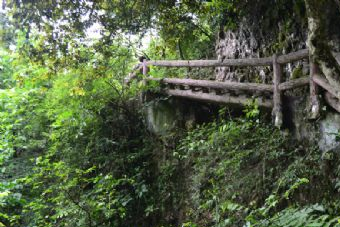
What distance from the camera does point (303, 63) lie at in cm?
535

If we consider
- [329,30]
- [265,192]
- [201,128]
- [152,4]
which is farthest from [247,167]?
[152,4]

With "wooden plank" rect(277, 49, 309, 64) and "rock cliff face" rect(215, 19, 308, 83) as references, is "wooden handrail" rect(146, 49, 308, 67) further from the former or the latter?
"rock cliff face" rect(215, 19, 308, 83)

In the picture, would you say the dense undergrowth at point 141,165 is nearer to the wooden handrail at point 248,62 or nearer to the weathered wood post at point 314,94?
the weathered wood post at point 314,94

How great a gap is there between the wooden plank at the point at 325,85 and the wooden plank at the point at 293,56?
1.26 feet

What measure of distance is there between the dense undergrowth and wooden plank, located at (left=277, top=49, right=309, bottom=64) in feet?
2.86

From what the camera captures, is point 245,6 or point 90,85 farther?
point 90,85

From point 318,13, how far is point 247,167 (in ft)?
8.66

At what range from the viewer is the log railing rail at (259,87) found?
15.1 feet

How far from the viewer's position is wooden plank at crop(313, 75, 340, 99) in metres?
4.10

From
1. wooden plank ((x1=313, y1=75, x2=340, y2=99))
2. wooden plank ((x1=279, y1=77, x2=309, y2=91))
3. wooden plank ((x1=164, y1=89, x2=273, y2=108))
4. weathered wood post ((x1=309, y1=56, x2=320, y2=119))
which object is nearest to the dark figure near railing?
wooden plank ((x1=164, y1=89, x2=273, y2=108))

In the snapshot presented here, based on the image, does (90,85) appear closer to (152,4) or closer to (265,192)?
(152,4)

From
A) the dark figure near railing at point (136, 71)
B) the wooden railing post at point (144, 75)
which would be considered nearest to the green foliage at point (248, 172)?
the wooden railing post at point (144, 75)

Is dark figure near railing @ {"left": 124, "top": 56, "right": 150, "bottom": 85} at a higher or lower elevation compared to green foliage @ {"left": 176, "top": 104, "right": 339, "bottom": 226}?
higher

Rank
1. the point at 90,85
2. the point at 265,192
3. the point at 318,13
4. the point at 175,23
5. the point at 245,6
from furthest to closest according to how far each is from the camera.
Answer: the point at 90,85 → the point at 175,23 → the point at 245,6 → the point at 265,192 → the point at 318,13
